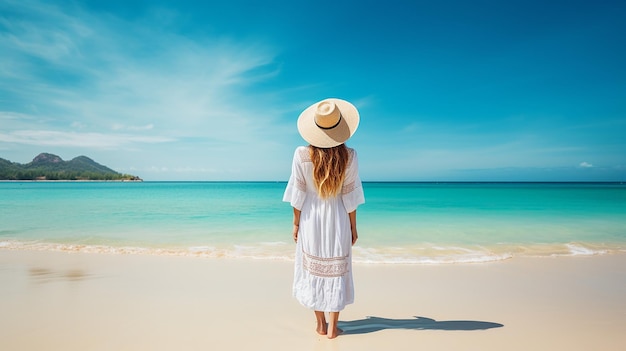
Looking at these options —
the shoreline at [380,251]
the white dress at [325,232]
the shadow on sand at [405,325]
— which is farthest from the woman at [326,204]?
the shoreline at [380,251]

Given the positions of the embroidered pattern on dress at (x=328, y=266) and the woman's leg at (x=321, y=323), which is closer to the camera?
the embroidered pattern on dress at (x=328, y=266)

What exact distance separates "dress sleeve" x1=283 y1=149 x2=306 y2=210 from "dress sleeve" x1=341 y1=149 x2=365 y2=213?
349mm

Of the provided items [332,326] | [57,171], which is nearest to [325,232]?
[332,326]

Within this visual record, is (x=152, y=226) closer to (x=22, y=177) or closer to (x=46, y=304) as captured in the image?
(x=46, y=304)

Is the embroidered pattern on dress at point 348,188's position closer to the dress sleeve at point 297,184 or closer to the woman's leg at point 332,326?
the dress sleeve at point 297,184

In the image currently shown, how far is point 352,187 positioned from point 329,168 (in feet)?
0.89

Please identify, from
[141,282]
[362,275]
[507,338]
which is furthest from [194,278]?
[507,338]

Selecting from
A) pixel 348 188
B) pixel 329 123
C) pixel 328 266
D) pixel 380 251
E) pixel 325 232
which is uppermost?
pixel 329 123

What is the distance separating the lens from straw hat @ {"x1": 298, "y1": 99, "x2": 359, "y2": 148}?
2.61 meters

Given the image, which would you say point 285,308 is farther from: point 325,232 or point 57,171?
point 57,171

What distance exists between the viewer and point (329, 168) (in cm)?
268

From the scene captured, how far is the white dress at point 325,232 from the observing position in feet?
9.03

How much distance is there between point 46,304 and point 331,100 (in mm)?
3758

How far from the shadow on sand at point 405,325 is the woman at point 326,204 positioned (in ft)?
1.14
